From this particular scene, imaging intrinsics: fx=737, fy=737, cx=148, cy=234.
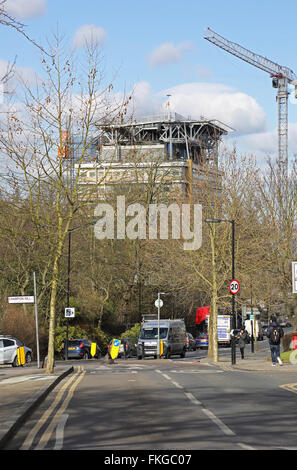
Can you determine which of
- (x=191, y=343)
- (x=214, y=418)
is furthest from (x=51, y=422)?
(x=191, y=343)

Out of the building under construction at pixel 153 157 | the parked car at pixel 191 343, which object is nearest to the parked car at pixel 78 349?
the building under construction at pixel 153 157

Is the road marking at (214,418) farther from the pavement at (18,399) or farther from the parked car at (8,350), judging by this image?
the parked car at (8,350)

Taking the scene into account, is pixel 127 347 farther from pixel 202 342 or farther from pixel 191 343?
pixel 202 342

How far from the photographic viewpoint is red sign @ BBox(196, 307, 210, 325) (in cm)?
7962

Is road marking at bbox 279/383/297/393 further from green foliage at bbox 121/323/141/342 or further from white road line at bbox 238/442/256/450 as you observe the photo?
green foliage at bbox 121/323/141/342

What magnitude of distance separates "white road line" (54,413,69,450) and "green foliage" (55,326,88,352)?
41357mm

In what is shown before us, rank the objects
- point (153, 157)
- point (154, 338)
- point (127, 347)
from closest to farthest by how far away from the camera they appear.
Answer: point (154, 338)
point (127, 347)
point (153, 157)

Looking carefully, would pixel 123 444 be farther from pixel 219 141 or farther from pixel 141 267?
pixel 141 267

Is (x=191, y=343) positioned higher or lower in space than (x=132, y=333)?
lower

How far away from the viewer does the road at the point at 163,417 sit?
10070mm

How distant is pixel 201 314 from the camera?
8012 cm

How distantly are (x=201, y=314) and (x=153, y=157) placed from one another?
22.6 m

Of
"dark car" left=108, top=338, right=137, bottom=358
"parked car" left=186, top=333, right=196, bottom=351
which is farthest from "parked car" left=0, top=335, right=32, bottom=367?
"parked car" left=186, top=333, right=196, bottom=351

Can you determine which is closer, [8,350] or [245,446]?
[245,446]
